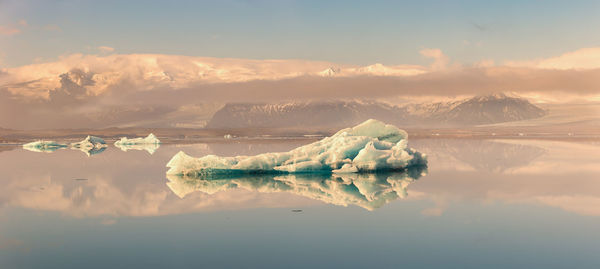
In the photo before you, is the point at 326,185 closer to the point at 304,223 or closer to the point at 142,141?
the point at 304,223

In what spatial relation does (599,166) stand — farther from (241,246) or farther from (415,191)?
(241,246)

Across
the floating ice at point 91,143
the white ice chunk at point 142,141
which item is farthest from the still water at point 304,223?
the white ice chunk at point 142,141

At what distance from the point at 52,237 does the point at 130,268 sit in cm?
233

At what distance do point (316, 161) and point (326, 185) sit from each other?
106 inches

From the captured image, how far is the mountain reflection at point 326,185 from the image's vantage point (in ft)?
35.4

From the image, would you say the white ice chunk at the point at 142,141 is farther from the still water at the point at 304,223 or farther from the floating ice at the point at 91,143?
the still water at the point at 304,223

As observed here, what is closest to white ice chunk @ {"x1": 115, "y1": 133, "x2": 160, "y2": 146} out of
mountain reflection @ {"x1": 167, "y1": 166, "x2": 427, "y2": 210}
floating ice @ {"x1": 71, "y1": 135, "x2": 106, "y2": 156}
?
floating ice @ {"x1": 71, "y1": 135, "x2": 106, "y2": 156}

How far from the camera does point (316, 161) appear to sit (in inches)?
617

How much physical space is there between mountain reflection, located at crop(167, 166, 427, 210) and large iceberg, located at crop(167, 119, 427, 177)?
26cm

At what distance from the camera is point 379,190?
11.9 metres

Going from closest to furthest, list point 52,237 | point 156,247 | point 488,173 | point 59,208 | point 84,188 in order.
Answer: point 156,247, point 52,237, point 59,208, point 84,188, point 488,173

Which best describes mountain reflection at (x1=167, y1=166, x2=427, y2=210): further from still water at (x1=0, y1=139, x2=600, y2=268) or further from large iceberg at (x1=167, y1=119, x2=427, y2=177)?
large iceberg at (x1=167, y1=119, x2=427, y2=177)

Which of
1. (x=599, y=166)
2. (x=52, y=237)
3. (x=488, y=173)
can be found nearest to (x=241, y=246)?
(x=52, y=237)

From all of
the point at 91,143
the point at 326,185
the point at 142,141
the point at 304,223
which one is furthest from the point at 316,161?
the point at 142,141
